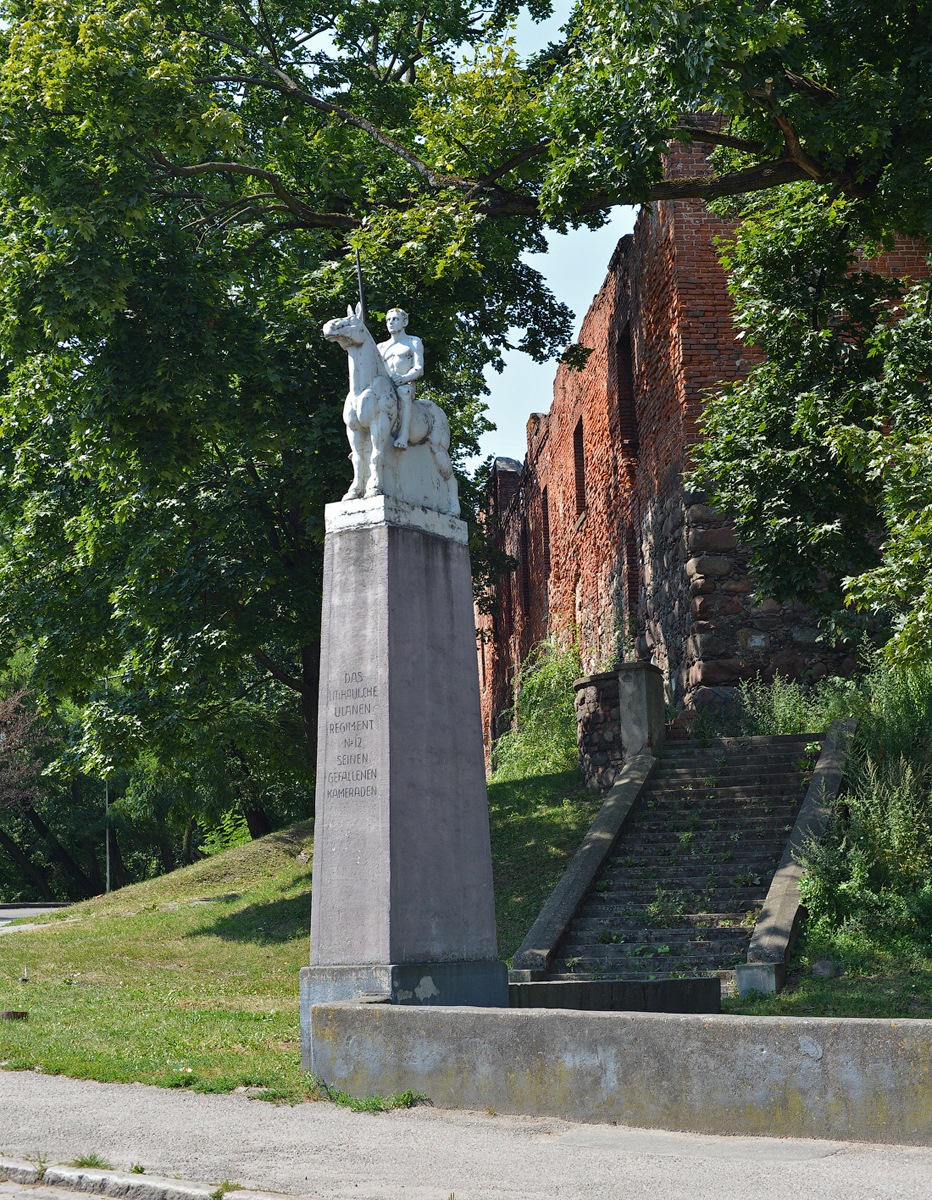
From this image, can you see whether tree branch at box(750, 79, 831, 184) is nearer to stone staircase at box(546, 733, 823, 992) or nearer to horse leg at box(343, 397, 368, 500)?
horse leg at box(343, 397, 368, 500)

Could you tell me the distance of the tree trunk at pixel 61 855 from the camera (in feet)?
137

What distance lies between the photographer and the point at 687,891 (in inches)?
540

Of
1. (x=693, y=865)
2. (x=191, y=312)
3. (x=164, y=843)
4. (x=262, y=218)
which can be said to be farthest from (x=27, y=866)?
(x=693, y=865)

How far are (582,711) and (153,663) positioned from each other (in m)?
5.95

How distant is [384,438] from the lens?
955 centimetres

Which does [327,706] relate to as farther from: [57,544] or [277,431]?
[57,544]

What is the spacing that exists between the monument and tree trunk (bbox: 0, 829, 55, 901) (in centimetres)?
3416

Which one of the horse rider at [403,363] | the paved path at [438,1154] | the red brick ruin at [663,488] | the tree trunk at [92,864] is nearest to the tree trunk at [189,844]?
the tree trunk at [92,864]

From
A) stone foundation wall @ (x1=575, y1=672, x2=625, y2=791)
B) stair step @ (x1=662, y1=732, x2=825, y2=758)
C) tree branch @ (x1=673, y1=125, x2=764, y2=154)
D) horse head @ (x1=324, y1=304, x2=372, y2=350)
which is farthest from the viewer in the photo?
stone foundation wall @ (x1=575, y1=672, x2=625, y2=791)

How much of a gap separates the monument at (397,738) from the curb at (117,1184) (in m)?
2.42

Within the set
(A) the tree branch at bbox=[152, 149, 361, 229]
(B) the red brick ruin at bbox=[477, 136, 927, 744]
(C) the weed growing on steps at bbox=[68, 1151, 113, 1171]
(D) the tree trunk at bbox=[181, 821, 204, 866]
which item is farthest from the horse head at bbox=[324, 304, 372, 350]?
(D) the tree trunk at bbox=[181, 821, 204, 866]

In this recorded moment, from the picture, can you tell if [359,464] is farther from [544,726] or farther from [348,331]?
[544,726]

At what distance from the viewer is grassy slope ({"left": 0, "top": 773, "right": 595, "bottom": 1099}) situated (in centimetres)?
880

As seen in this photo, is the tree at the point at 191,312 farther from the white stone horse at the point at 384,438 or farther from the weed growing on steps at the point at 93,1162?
the weed growing on steps at the point at 93,1162
